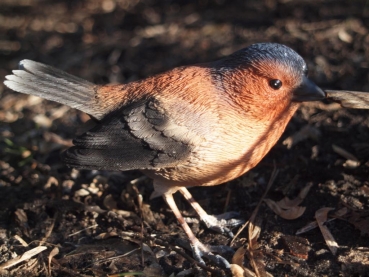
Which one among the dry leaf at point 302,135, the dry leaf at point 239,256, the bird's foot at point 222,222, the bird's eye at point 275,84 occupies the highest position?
the bird's eye at point 275,84

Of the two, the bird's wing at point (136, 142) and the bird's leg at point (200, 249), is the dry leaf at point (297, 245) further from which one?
the bird's wing at point (136, 142)

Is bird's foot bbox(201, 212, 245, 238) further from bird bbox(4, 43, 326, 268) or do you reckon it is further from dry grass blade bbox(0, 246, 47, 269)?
dry grass blade bbox(0, 246, 47, 269)

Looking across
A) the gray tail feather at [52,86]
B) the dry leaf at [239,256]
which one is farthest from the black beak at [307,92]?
Result: the gray tail feather at [52,86]

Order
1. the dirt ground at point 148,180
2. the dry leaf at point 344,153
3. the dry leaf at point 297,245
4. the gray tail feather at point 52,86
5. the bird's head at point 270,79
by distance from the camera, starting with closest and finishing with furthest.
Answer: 1. the bird's head at point 270,79
2. the dry leaf at point 297,245
3. the dirt ground at point 148,180
4. the gray tail feather at point 52,86
5. the dry leaf at point 344,153

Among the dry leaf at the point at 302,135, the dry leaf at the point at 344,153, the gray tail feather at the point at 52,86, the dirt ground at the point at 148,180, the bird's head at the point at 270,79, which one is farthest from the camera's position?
the dry leaf at the point at 302,135

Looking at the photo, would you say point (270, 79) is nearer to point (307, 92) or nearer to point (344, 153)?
point (307, 92)

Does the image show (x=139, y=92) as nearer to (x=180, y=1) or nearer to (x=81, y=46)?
(x=81, y=46)
